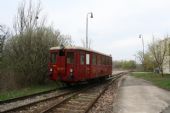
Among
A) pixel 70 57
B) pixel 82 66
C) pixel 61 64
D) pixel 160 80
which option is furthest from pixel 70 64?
pixel 160 80

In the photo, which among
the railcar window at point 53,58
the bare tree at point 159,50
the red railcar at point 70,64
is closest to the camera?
the red railcar at point 70,64

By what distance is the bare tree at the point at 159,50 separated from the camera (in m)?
44.3

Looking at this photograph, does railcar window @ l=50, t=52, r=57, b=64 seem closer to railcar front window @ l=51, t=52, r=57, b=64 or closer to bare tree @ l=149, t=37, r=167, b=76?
railcar front window @ l=51, t=52, r=57, b=64

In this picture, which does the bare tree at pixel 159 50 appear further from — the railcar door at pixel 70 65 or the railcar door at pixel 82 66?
the railcar door at pixel 70 65

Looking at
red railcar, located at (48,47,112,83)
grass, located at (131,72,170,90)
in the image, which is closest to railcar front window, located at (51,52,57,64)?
red railcar, located at (48,47,112,83)

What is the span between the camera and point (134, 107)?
42.6 ft

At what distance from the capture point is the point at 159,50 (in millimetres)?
46594

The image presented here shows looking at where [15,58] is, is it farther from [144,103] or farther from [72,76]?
[144,103]

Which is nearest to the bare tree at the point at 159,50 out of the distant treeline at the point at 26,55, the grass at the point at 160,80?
the grass at the point at 160,80


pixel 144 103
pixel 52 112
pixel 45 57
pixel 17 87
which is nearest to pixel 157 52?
pixel 45 57

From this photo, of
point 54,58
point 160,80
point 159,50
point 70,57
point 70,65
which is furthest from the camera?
point 159,50

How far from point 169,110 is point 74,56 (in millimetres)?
9674

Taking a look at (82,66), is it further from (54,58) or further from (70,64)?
(54,58)

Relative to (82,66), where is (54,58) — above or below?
above
